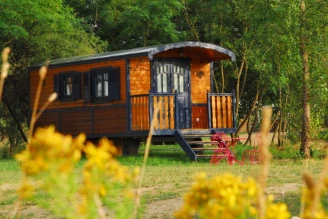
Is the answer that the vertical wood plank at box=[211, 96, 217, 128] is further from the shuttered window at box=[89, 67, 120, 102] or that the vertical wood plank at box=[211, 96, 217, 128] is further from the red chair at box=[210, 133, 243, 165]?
the shuttered window at box=[89, 67, 120, 102]

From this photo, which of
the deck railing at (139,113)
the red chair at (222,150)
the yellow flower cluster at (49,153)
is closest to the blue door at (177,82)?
the deck railing at (139,113)

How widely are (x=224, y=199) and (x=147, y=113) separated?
20.4 meters

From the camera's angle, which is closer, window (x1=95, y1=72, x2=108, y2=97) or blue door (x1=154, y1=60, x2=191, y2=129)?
blue door (x1=154, y1=60, x2=191, y2=129)

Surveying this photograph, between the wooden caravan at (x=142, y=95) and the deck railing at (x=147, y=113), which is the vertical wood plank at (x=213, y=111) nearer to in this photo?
the wooden caravan at (x=142, y=95)

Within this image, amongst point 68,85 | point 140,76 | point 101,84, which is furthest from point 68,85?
point 140,76

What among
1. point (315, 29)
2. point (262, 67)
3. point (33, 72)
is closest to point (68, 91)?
point (33, 72)

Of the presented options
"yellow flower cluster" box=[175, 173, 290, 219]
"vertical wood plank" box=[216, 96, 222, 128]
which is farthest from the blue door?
"yellow flower cluster" box=[175, 173, 290, 219]

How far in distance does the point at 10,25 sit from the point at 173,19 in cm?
850

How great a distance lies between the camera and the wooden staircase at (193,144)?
21.2 meters

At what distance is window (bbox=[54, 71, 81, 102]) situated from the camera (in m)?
24.9

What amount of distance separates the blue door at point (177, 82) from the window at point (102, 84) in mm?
1148

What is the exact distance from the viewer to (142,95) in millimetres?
22516

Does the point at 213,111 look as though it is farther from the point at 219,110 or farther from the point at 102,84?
the point at 102,84

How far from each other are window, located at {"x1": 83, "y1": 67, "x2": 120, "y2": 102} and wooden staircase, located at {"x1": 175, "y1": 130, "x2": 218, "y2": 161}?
2286 millimetres
